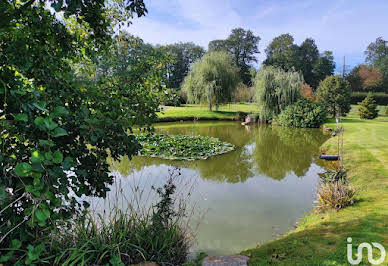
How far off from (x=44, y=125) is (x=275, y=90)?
1973cm

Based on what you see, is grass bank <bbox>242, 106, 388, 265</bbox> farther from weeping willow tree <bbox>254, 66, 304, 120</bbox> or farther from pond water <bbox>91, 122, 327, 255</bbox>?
weeping willow tree <bbox>254, 66, 304, 120</bbox>

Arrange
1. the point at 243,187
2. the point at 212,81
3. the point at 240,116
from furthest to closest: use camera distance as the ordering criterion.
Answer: the point at 240,116
the point at 212,81
the point at 243,187

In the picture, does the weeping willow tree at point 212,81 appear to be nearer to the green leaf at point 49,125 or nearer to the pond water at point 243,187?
the pond water at point 243,187

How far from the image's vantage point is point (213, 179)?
7574mm

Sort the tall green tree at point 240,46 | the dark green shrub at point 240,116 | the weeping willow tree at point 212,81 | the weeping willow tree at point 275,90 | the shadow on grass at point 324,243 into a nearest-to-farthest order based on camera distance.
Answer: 1. the shadow on grass at point 324,243
2. the weeping willow tree at point 275,90
3. the dark green shrub at point 240,116
4. the weeping willow tree at point 212,81
5. the tall green tree at point 240,46

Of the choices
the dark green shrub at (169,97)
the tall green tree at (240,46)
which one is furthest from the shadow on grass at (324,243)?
the tall green tree at (240,46)

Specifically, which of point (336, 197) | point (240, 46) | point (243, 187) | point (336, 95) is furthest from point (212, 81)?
point (240, 46)

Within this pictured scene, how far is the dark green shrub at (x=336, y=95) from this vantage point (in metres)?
21.2

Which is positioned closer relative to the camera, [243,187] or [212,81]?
[243,187]

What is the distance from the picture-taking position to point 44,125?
4.66ft

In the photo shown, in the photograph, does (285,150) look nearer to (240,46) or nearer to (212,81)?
(212,81)

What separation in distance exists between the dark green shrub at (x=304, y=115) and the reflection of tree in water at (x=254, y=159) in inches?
95.8

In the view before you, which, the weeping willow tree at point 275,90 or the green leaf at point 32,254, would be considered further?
the weeping willow tree at point 275,90

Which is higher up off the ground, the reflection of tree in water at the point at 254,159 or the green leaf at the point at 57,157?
the green leaf at the point at 57,157
